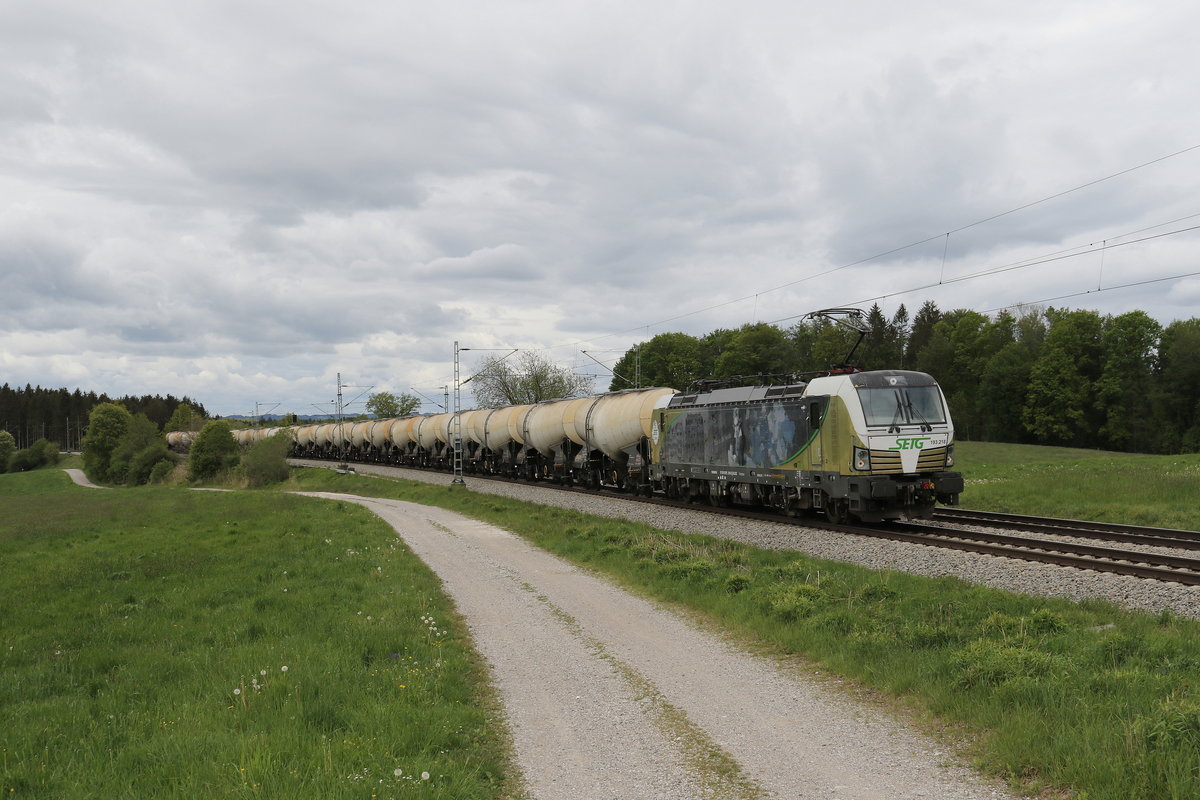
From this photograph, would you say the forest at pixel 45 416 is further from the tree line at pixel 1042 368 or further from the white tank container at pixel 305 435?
the tree line at pixel 1042 368

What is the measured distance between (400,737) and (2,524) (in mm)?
41820

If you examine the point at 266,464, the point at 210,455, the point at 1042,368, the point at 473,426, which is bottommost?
the point at 266,464

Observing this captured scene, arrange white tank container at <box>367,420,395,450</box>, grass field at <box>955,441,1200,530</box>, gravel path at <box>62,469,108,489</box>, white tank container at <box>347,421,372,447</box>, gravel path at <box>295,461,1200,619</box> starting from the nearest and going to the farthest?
1. gravel path at <box>295,461,1200,619</box>
2. grass field at <box>955,441,1200,530</box>
3. white tank container at <box>367,420,395,450</box>
4. white tank container at <box>347,421,372,447</box>
5. gravel path at <box>62,469,108,489</box>

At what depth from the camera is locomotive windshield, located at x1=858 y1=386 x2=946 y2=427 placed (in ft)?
64.7

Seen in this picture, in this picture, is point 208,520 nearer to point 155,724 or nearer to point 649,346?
point 155,724

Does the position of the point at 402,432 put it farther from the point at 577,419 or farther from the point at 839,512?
the point at 839,512

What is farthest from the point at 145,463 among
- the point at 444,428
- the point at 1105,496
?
the point at 1105,496

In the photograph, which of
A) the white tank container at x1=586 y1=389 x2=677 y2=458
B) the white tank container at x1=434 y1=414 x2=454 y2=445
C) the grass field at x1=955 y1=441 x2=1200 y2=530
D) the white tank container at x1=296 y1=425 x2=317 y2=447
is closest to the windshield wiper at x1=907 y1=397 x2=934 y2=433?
the grass field at x1=955 y1=441 x2=1200 y2=530

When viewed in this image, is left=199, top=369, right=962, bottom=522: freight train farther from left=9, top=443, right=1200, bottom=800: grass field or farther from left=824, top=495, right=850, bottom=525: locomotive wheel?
left=9, top=443, right=1200, bottom=800: grass field

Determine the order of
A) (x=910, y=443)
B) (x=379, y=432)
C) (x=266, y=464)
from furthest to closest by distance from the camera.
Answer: (x=379, y=432)
(x=266, y=464)
(x=910, y=443)

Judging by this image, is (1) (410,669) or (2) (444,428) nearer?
(1) (410,669)

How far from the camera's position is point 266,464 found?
2477 inches

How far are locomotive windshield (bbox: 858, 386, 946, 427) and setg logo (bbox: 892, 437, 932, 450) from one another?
37cm

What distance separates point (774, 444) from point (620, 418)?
10926 millimetres
